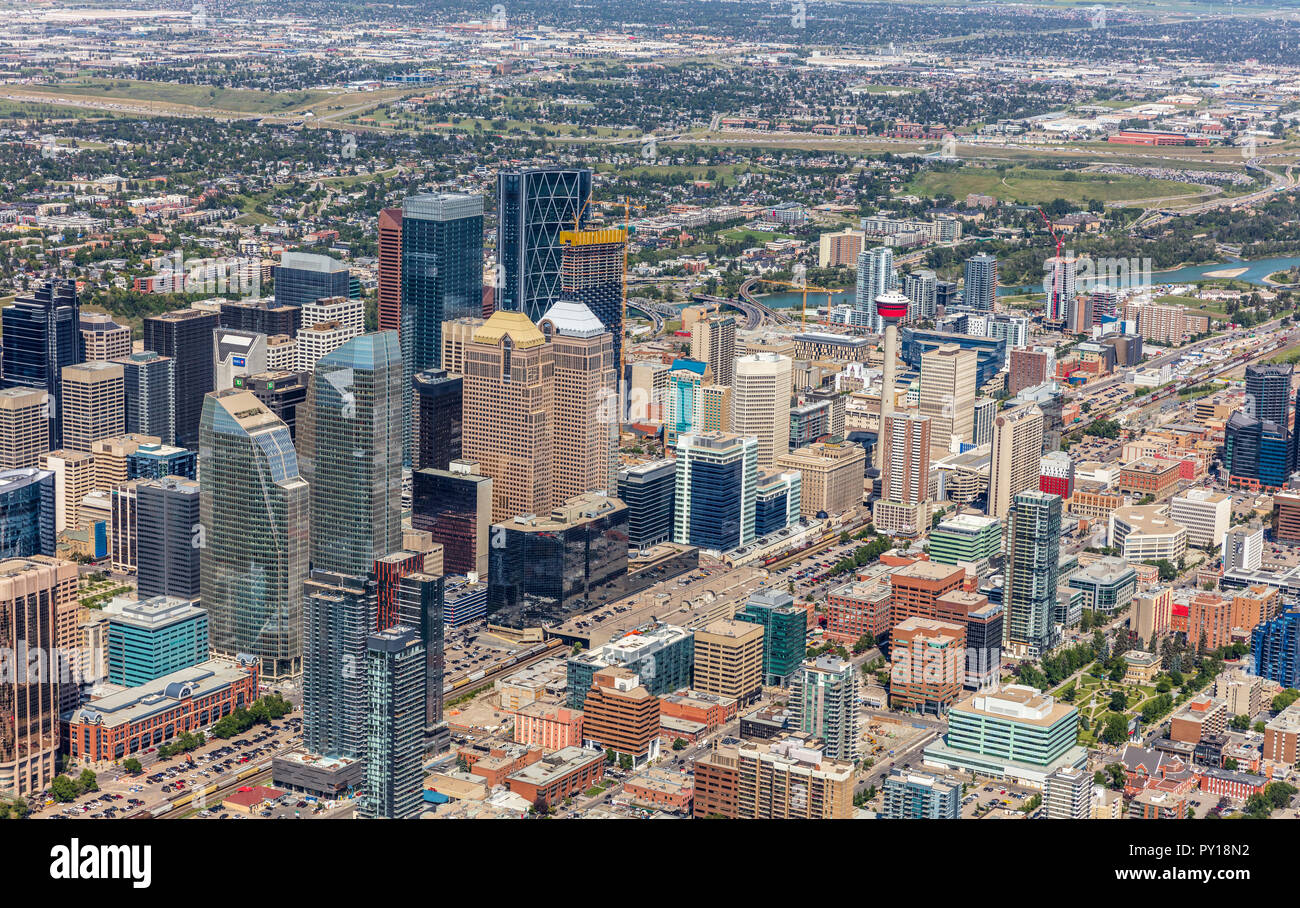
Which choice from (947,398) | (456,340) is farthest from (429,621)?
(947,398)

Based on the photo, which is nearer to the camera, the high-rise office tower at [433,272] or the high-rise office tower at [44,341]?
the high-rise office tower at [44,341]

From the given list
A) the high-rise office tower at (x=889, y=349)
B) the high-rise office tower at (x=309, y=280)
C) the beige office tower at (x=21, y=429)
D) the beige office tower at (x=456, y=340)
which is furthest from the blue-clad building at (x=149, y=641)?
the high-rise office tower at (x=309, y=280)

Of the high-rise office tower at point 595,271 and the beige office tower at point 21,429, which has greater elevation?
the high-rise office tower at point 595,271

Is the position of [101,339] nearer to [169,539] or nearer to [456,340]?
[456,340]

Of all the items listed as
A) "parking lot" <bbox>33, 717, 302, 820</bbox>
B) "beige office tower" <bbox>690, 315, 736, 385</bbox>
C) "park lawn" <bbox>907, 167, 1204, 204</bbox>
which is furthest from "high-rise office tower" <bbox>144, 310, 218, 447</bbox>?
"park lawn" <bbox>907, 167, 1204, 204</bbox>

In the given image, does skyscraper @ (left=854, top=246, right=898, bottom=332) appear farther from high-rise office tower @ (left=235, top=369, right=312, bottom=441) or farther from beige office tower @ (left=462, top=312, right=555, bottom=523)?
high-rise office tower @ (left=235, top=369, right=312, bottom=441)

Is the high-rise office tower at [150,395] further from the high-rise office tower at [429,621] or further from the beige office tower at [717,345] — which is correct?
the high-rise office tower at [429,621]
